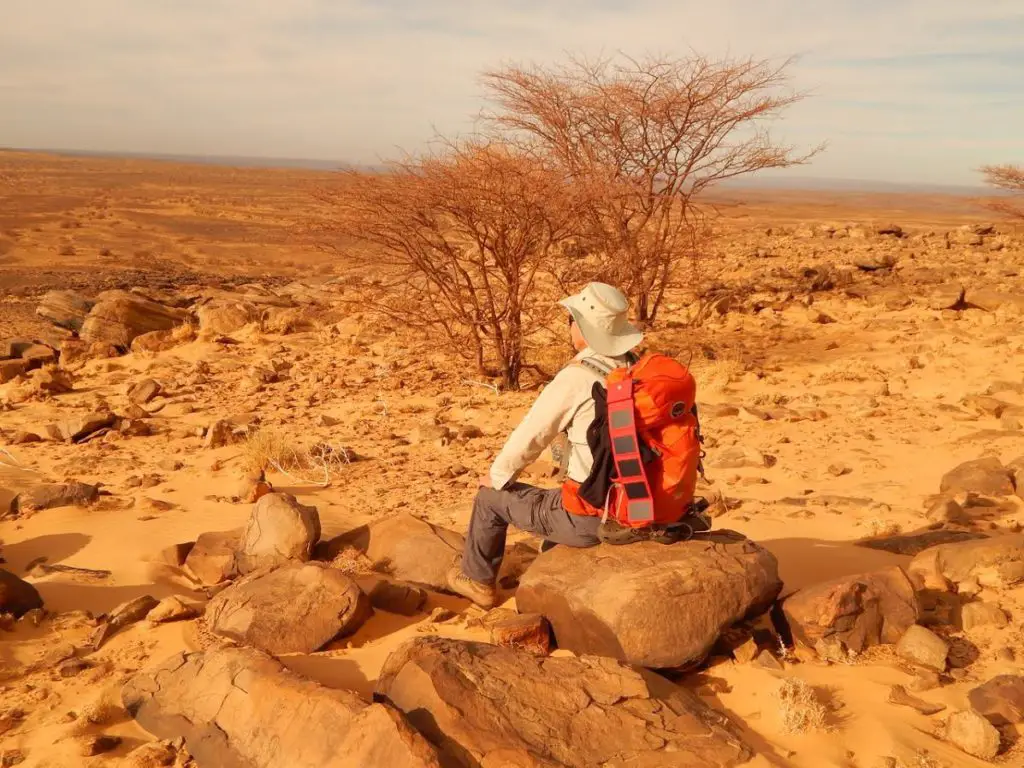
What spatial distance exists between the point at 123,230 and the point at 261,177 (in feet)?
141

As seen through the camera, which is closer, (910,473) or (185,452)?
(910,473)

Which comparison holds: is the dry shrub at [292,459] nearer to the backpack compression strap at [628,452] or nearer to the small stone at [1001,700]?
the backpack compression strap at [628,452]

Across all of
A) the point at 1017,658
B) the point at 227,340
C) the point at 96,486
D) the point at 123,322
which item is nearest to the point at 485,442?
the point at 96,486

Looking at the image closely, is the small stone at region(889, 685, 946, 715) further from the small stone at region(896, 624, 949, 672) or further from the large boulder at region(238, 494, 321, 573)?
the large boulder at region(238, 494, 321, 573)

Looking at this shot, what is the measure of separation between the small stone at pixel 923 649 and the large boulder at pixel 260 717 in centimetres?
218

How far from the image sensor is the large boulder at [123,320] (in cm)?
1132

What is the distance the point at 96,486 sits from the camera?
6.20 meters

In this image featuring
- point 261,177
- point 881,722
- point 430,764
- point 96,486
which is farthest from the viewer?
point 261,177

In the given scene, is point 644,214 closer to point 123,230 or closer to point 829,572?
point 829,572

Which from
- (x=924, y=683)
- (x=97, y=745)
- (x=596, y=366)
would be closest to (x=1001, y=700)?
(x=924, y=683)

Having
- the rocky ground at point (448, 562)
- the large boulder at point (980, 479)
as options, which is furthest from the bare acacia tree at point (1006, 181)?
the large boulder at point (980, 479)

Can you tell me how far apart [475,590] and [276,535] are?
134 cm

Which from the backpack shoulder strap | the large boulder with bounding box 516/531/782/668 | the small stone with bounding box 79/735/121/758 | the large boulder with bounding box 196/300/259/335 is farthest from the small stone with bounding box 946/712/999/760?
the large boulder with bounding box 196/300/259/335

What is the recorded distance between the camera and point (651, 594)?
343cm
